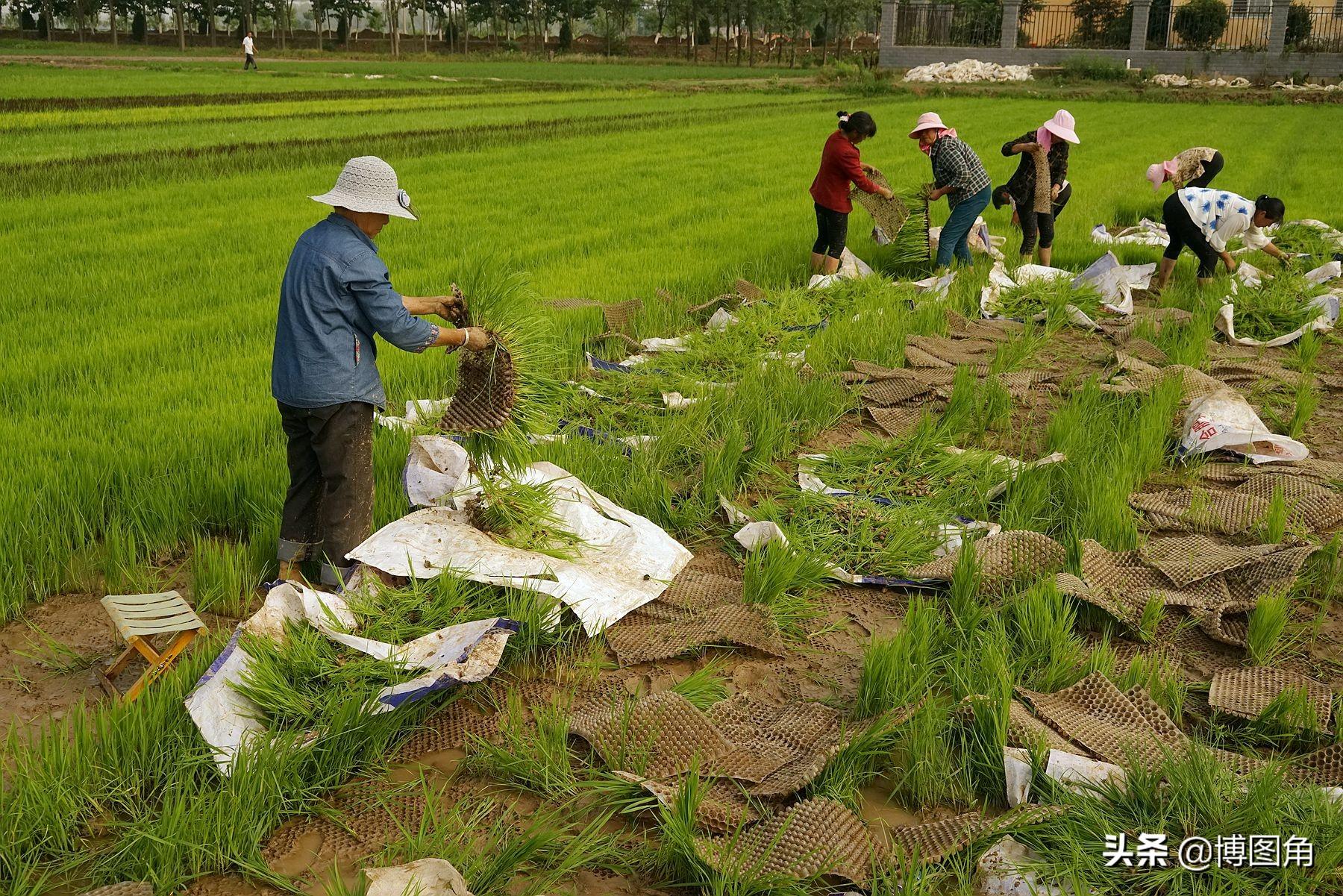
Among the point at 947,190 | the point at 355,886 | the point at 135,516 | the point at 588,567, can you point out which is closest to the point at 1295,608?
the point at 588,567

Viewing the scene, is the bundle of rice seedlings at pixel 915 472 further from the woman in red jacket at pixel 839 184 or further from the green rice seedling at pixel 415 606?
the woman in red jacket at pixel 839 184

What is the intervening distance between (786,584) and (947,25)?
1528 inches

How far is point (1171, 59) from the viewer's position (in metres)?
33.4

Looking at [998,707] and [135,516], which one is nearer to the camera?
[998,707]

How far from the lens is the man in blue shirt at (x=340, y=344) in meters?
2.95

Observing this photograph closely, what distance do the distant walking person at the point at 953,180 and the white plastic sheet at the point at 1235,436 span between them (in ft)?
10.8

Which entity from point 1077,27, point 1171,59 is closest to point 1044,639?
point 1171,59

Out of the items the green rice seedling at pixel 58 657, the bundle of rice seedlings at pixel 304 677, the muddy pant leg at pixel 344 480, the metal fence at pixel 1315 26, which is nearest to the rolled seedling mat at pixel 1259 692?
the bundle of rice seedlings at pixel 304 677

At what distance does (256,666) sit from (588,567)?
1008 mm

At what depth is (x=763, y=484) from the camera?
4.05 metres

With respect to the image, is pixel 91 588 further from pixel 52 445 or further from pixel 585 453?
pixel 585 453

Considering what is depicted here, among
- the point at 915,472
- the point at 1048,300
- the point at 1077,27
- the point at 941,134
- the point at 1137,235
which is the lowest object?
the point at 915,472

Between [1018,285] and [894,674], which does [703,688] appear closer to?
[894,674]

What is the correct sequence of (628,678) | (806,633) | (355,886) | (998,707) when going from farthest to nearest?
1. (806,633)
2. (628,678)
3. (998,707)
4. (355,886)
